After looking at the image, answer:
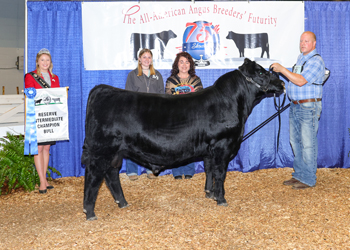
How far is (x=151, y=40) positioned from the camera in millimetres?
5219

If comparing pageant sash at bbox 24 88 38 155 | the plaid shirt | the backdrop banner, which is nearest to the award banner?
pageant sash at bbox 24 88 38 155

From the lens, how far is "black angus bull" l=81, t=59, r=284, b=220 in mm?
3297

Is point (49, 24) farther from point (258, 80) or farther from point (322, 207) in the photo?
point (322, 207)

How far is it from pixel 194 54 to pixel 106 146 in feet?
8.95

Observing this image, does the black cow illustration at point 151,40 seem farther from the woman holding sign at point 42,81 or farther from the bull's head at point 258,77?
the bull's head at point 258,77

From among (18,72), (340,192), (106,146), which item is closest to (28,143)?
(106,146)

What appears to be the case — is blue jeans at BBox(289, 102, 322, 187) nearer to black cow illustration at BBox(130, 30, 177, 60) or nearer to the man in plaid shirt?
the man in plaid shirt

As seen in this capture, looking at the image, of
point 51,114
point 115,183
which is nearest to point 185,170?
point 115,183

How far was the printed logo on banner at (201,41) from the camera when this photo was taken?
5.25 m

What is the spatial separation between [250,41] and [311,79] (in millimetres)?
1520

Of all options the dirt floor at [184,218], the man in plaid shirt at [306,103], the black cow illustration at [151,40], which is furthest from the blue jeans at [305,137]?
the black cow illustration at [151,40]

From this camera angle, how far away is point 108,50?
5152 millimetres

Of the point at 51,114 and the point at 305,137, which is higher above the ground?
the point at 51,114

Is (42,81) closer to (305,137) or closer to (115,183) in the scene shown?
(115,183)
